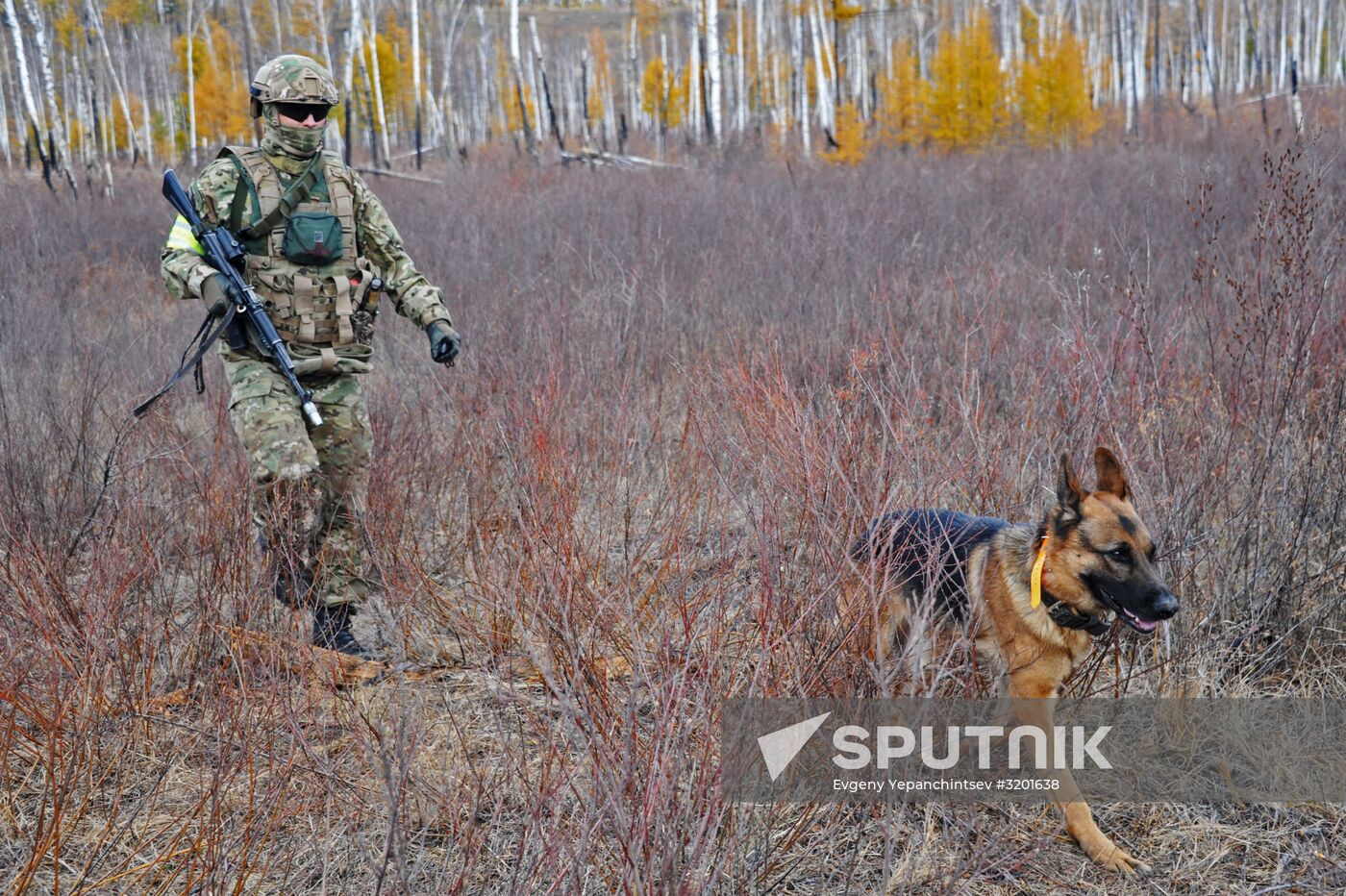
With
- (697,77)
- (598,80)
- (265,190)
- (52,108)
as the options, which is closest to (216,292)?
(265,190)

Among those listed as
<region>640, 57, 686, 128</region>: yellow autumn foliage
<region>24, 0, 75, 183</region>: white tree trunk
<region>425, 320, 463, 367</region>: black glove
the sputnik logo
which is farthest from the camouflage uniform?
<region>640, 57, 686, 128</region>: yellow autumn foliage

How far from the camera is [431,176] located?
17.1m

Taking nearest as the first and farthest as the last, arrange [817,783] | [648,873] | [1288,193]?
1. [648,873]
2. [817,783]
3. [1288,193]

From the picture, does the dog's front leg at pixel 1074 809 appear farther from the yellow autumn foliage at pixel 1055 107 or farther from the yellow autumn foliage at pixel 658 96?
the yellow autumn foliage at pixel 658 96

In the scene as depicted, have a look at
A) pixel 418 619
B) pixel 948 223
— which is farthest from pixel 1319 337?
pixel 948 223

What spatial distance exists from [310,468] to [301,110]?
3.89 ft

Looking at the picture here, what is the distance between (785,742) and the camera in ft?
6.11

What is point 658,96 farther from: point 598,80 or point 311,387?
point 311,387

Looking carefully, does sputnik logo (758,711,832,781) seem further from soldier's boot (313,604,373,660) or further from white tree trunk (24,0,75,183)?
white tree trunk (24,0,75,183)

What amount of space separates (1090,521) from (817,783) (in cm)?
78

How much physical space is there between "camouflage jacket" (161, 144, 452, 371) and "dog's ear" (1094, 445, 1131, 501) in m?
2.17

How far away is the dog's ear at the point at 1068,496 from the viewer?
2035 mm

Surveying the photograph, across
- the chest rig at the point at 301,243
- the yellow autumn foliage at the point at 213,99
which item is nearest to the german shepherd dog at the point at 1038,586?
the chest rig at the point at 301,243

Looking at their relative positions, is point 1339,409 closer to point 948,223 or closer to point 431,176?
point 948,223
